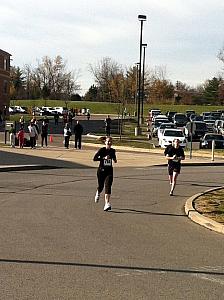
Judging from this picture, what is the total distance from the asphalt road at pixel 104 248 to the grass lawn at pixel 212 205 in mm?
495

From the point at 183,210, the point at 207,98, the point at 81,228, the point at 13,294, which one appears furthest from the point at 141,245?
the point at 207,98

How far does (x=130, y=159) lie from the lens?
3192 cm

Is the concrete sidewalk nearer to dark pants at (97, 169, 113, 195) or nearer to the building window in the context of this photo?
dark pants at (97, 169, 113, 195)

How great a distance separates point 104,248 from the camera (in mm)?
9766

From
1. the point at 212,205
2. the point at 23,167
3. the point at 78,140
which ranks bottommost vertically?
the point at 23,167

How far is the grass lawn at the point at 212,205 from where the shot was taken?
520 inches

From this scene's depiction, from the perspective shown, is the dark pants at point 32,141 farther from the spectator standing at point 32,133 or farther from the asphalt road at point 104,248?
the asphalt road at point 104,248

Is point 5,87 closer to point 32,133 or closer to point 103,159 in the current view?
point 32,133

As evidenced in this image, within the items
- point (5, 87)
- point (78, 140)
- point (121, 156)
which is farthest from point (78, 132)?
point (5, 87)

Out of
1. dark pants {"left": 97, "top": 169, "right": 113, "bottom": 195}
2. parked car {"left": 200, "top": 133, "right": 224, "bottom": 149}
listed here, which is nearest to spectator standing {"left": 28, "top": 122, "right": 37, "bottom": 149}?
parked car {"left": 200, "top": 133, "right": 224, "bottom": 149}

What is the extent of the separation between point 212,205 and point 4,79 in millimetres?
74726

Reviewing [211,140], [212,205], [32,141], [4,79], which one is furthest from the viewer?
[4,79]

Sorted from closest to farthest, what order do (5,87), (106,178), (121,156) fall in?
(106,178)
(121,156)
(5,87)

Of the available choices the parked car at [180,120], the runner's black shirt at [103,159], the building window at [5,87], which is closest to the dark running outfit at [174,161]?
the runner's black shirt at [103,159]
